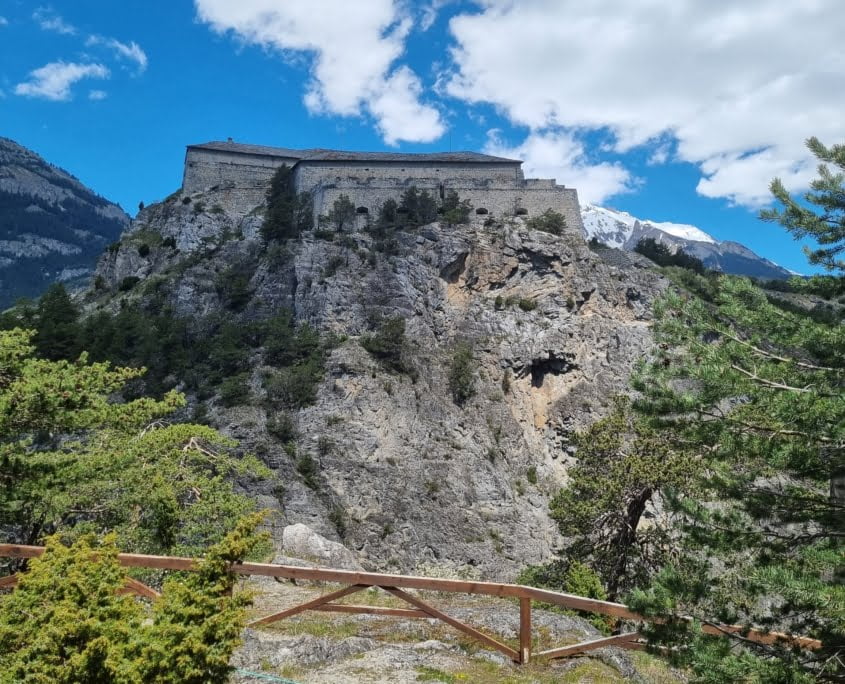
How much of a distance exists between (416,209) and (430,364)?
14.4m

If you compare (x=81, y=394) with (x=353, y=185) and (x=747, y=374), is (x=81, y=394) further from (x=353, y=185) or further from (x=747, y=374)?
(x=353, y=185)

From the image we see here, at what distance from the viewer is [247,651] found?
22.7 ft

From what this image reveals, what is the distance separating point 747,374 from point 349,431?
3092cm

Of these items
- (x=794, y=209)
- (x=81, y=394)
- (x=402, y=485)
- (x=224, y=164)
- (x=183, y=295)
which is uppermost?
(x=224, y=164)

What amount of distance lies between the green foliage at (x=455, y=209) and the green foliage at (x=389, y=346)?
12015 mm

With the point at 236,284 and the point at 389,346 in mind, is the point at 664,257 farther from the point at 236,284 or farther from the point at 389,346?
the point at 236,284

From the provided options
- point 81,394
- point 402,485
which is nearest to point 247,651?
point 81,394

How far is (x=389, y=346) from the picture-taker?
40.5 m

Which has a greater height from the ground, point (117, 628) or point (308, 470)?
point (117, 628)

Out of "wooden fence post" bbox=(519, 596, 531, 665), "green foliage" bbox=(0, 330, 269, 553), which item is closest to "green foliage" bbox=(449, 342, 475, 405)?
"green foliage" bbox=(0, 330, 269, 553)

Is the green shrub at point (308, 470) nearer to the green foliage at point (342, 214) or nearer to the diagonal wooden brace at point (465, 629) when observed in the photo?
the green foliage at point (342, 214)

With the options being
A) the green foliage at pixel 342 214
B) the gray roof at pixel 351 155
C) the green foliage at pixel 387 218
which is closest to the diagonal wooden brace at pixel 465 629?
the green foliage at pixel 387 218

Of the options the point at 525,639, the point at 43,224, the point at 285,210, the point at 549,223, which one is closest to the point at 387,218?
the point at 285,210

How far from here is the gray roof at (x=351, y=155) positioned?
184 feet
